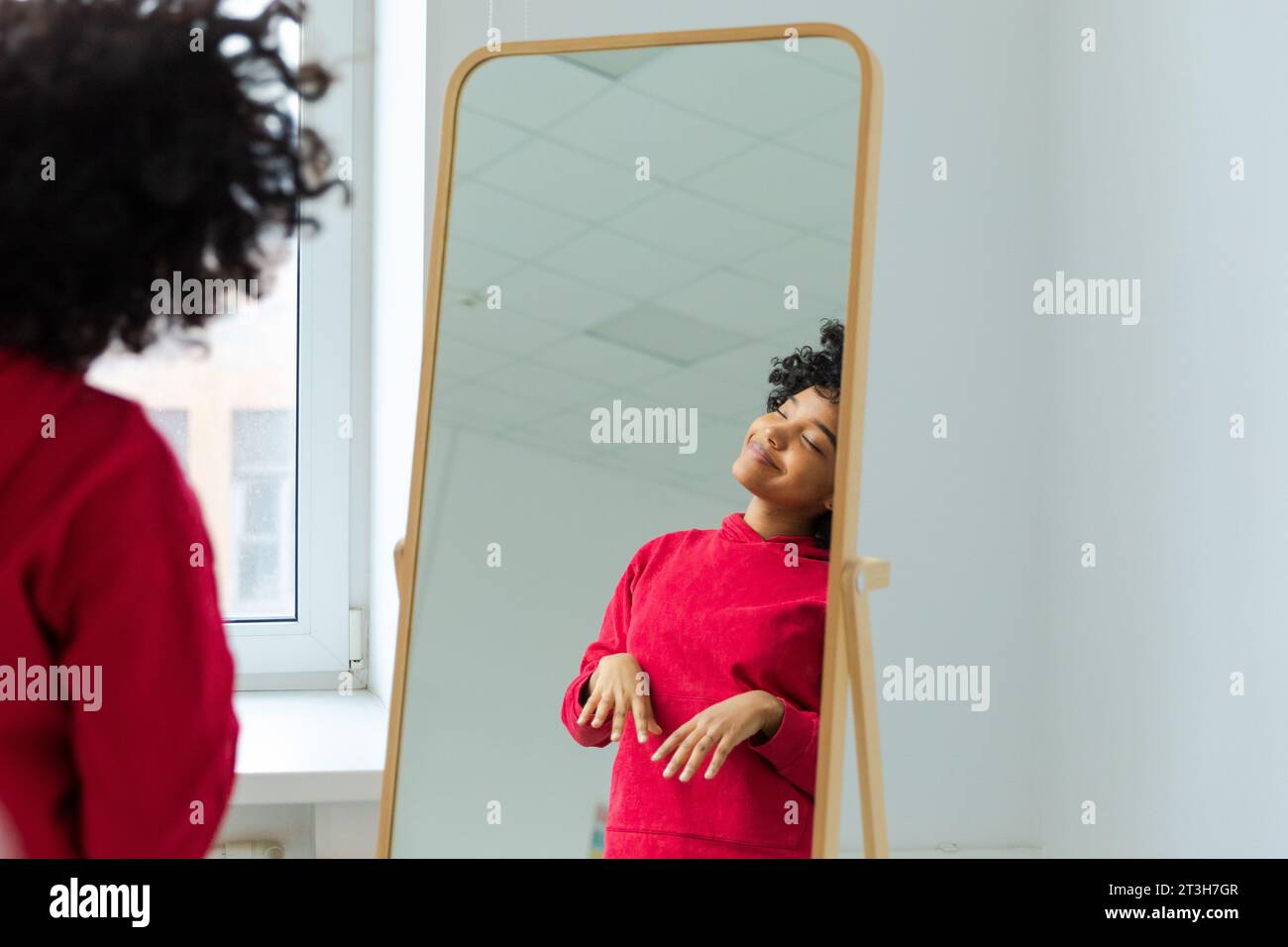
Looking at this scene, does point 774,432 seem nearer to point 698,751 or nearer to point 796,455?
point 796,455

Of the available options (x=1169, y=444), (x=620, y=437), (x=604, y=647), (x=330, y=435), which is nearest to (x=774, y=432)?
(x=620, y=437)

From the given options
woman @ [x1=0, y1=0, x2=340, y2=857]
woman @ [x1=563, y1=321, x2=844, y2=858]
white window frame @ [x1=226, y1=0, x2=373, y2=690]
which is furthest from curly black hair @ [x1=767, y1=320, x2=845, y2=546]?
white window frame @ [x1=226, y1=0, x2=373, y2=690]

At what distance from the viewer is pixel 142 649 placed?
814 millimetres

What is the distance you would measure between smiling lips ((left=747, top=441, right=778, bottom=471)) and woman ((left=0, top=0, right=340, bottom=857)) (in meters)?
0.46

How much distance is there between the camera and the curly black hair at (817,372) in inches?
41.8

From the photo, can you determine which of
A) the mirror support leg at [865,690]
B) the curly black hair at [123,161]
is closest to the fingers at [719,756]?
the mirror support leg at [865,690]

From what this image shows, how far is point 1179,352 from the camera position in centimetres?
150

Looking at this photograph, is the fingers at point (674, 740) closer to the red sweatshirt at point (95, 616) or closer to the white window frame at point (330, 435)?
the red sweatshirt at point (95, 616)

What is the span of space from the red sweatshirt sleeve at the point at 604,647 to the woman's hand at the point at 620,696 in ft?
0.07

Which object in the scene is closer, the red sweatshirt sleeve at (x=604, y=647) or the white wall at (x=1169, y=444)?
the red sweatshirt sleeve at (x=604, y=647)

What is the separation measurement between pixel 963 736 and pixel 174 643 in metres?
1.20

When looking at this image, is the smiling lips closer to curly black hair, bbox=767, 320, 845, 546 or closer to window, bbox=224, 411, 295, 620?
curly black hair, bbox=767, 320, 845, 546
